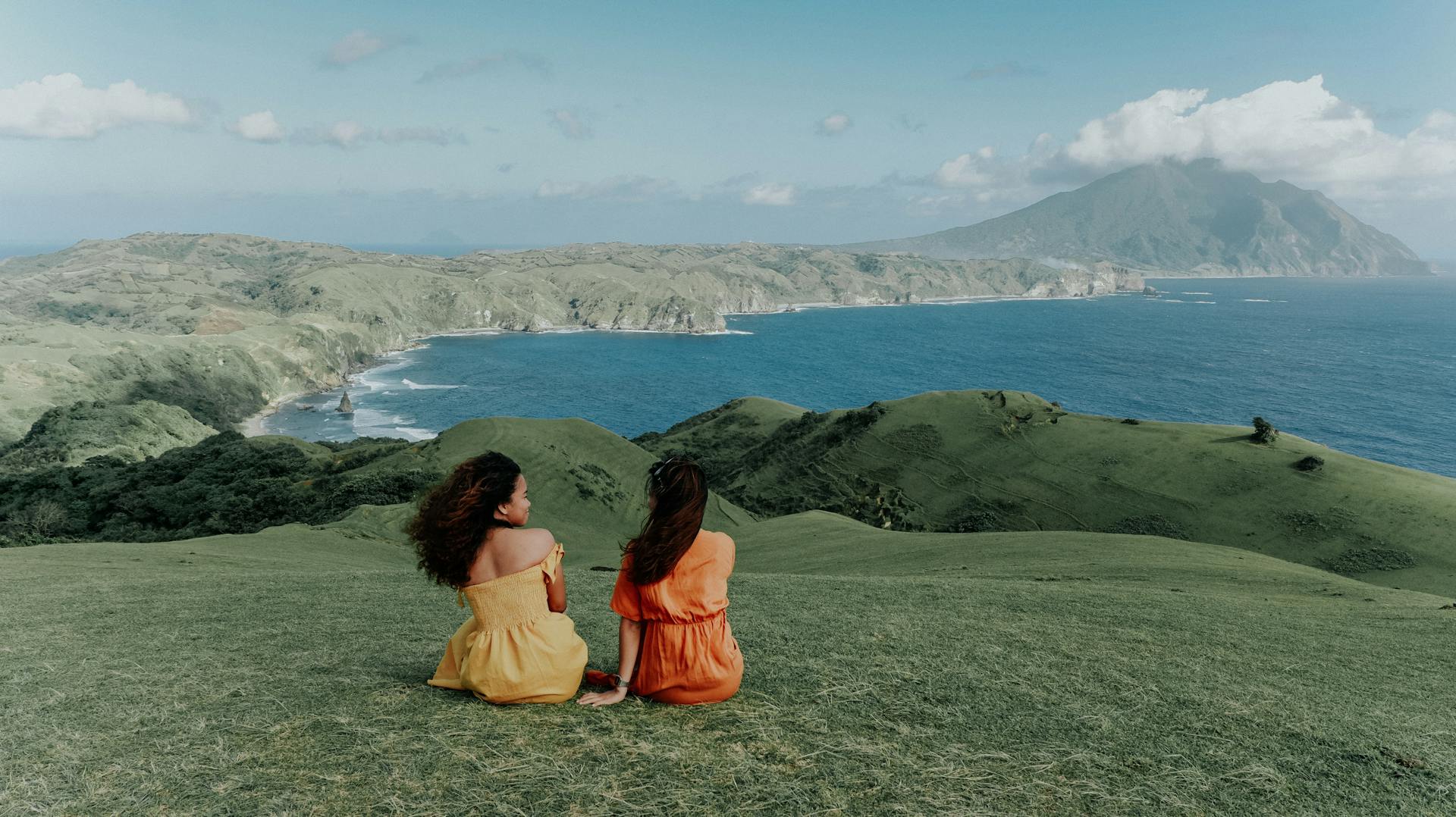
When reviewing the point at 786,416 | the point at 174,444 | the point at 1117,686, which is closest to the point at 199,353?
the point at 174,444

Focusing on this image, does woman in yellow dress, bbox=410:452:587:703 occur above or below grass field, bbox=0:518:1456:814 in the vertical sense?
above

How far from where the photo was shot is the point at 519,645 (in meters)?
6.88

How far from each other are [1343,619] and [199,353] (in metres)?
155

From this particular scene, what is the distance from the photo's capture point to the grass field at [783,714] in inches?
223

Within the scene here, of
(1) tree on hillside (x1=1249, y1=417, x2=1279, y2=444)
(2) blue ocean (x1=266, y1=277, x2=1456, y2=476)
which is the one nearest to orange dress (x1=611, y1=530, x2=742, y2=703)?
(1) tree on hillside (x1=1249, y1=417, x2=1279, y2=444)

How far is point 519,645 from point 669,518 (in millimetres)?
1874

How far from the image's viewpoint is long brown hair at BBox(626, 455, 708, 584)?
6719mm

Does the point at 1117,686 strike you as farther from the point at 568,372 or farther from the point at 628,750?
the point at 568,372

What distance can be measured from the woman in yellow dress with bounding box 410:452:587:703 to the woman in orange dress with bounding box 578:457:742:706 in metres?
0.53

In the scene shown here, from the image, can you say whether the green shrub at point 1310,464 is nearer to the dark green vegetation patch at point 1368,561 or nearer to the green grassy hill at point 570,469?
the dark green vegetation patch at point 1368,561

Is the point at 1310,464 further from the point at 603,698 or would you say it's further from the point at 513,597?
the point at 513,597

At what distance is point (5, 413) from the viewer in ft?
277

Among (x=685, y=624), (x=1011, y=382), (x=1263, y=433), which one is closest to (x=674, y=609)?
(x=685, y=624)

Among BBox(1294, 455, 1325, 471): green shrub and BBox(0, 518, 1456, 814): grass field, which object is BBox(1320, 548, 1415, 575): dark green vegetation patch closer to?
BBox(1294, 455, 1325, 471): green shrub
